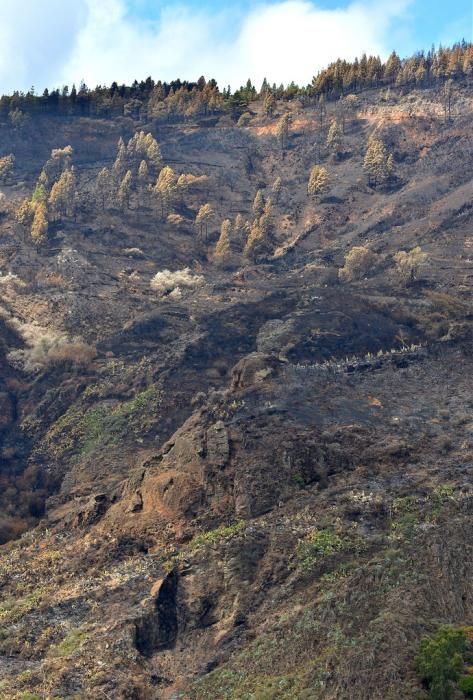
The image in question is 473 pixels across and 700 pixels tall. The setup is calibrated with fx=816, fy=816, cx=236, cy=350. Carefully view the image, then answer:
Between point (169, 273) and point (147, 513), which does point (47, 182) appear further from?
point (147, 513)

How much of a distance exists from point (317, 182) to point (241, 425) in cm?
7001

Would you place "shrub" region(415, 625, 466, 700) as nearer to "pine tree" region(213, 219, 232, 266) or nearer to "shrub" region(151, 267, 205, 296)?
"shrub" region(151, 267, 205, 296)

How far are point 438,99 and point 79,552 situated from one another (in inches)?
4106

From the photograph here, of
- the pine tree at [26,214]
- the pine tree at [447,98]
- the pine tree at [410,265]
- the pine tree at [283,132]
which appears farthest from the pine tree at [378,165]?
the pine tree at [26,214]

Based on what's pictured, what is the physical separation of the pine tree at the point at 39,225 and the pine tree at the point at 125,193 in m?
11.5

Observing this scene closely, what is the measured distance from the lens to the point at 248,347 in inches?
3012

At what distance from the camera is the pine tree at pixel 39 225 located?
101m

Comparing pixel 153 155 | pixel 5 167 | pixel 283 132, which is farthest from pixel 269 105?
pixel 5 167

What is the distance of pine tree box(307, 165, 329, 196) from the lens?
11656 cm

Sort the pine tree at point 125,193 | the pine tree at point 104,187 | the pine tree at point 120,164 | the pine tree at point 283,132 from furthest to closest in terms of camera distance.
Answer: the pine tree at point 283,132, the pine tree at point 120,164, the pine tree at point 104,187, the pine tree at point 125,193

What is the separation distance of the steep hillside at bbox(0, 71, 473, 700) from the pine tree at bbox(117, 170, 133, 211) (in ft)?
1.52

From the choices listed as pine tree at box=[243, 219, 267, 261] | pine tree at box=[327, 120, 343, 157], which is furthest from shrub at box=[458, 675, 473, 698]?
pine tree at box=[327, 120, 343, 157]

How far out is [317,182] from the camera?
116688 millimetres

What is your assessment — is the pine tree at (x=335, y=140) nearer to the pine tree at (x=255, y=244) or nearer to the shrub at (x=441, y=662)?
the pine tree at (x=255, y=244)
